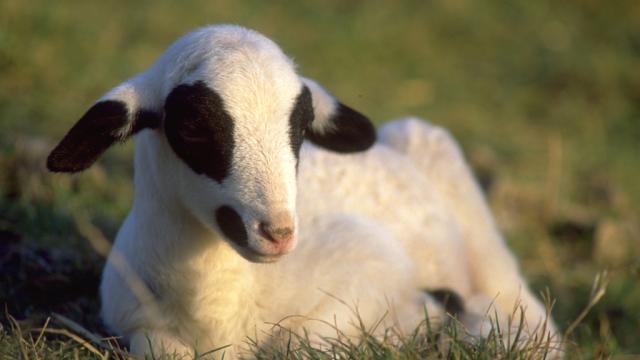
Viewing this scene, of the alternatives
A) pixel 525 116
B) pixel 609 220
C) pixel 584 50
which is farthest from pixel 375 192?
pixel 584 50

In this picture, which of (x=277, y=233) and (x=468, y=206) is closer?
(x=277, y=233)

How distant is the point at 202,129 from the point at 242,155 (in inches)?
8.2

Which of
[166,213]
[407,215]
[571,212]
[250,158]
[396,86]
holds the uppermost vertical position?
[250,158]

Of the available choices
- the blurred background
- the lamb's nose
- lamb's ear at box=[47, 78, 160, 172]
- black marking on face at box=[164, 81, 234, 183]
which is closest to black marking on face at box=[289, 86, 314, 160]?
black marking on face at box=[164, 81, 234, 183]

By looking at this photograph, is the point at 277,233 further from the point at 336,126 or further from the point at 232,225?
the point at 336,126

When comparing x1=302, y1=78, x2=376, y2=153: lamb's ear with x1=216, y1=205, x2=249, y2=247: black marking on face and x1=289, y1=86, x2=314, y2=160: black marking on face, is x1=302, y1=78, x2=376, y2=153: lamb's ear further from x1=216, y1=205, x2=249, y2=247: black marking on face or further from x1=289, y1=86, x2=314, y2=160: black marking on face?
x1=216, y1=205, x2=249, y2=247: black marking on face

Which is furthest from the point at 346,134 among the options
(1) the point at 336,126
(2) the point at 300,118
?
(2) the point at 300,118

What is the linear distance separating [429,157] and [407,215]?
0.70 m

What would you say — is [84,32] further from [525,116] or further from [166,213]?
[166,213]

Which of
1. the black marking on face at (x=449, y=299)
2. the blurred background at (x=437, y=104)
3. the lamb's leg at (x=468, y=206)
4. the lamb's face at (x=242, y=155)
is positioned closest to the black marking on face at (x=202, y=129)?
the lamb's face at (x=242, y=155)

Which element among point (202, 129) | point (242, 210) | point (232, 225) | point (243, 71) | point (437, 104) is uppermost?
point (243, 71)

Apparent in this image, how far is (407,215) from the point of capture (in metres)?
5.74

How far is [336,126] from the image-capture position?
461 cm

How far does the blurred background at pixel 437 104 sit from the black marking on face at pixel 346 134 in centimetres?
97
